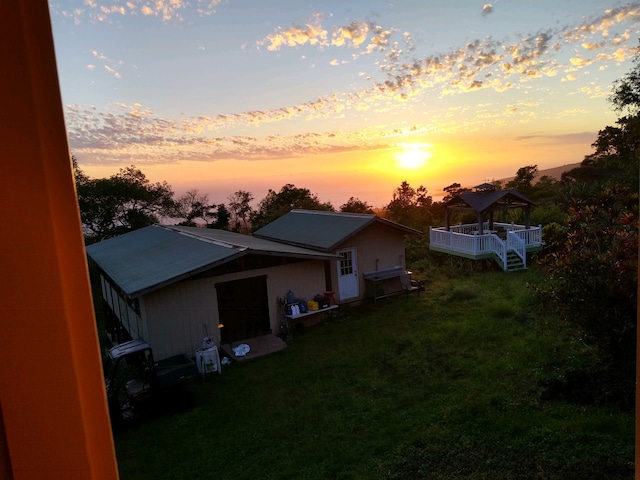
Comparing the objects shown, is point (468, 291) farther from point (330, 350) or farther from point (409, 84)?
point (409, 84)

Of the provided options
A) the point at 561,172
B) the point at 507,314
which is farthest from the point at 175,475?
the point at 561,172

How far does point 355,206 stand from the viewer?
23141 millimetres

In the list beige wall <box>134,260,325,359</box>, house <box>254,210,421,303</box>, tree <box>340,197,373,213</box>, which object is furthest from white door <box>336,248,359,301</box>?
tree <box>340,197,373,213</box>

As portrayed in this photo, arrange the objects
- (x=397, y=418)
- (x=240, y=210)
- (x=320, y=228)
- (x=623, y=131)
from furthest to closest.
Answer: (x=240, y=210)
(x=320, y=228)
(x=623, y=131)
(x=397, y=418)

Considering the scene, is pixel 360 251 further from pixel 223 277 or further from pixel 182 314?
pixel 182 314

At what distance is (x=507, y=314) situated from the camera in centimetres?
921

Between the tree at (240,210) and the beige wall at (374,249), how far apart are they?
10014 millimetres

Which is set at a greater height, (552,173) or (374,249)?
(552,173)

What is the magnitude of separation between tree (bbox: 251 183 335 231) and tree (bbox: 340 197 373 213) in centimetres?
75

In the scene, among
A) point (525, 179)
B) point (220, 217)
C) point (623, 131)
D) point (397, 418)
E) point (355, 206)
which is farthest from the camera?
point (525, 179)

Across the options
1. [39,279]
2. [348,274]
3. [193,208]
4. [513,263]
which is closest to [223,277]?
[348,274]

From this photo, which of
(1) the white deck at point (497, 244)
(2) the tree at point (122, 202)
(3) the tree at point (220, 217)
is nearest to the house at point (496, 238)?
(1) the white deck at point (497, 244)

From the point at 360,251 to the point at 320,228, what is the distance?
73.1 inches

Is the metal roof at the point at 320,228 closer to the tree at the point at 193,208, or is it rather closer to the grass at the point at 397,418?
the grass at the point at 397,418
